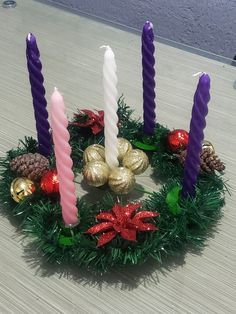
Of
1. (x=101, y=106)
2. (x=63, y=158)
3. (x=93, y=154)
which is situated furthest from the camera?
(x=101, y=106)

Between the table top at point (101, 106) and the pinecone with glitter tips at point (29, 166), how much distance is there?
6 cm

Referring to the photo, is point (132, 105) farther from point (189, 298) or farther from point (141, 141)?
point (189, 298)

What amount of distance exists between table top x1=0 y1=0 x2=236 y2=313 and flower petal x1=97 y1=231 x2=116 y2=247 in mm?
48

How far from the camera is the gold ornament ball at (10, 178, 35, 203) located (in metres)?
0.51

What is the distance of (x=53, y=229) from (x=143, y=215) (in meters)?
0.09

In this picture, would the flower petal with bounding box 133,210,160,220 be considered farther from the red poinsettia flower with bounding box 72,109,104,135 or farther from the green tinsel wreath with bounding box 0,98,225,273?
the red poinsettia flower with bounding box 72,109,104,135

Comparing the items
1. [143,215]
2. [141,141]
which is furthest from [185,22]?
[143,215]

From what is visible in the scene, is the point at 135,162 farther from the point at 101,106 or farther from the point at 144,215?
the point at 101,106

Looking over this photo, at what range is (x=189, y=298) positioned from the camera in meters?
0.47

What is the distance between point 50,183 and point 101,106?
0.26 metres

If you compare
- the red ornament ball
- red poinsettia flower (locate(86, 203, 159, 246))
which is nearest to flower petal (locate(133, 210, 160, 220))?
red poinsettia flower (locate(86, 203, 159, 246))

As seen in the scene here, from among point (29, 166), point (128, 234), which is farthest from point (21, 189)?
point (128, 234)

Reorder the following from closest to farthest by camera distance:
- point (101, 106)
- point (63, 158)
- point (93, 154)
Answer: point (63, 158)
point (93, 154)
point (101, 106)

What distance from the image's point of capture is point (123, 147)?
0.55 meters
